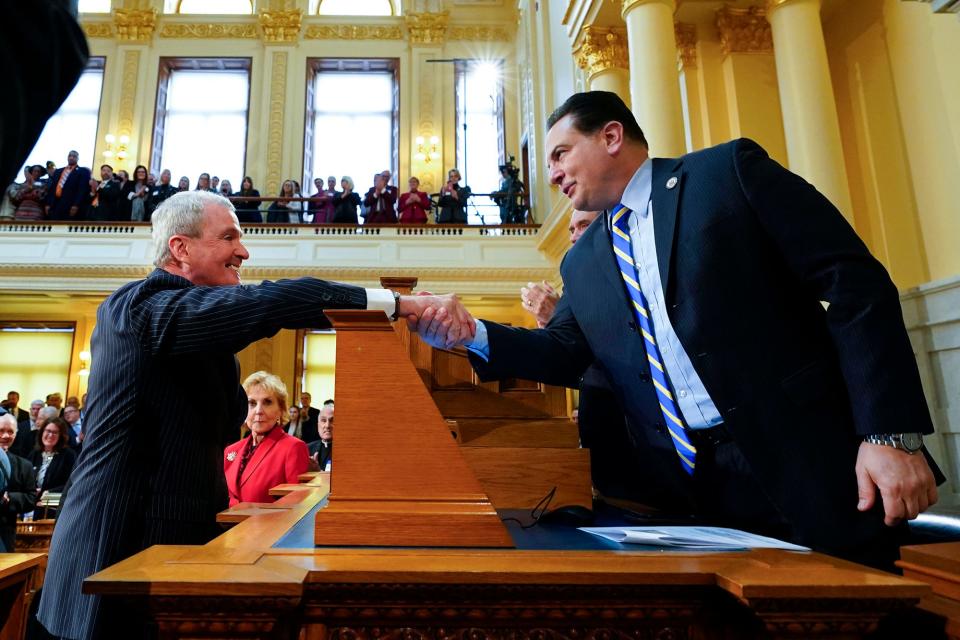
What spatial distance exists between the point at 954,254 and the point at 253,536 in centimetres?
460

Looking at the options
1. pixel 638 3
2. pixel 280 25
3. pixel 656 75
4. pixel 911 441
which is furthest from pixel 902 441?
pixel 280 25

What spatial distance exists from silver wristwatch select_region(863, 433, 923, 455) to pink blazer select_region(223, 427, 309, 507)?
246 centimetres

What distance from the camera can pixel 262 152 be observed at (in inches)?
517

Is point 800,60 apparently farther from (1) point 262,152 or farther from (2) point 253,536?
(1) point 262,152

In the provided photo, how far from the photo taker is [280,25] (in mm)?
13680

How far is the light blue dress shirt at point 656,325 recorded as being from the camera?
51.5 inches

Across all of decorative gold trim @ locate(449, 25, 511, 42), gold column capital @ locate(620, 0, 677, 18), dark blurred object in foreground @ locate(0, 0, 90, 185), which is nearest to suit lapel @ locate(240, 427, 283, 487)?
dark blurred object in foreground @ locate(0, 0, 90, 185)

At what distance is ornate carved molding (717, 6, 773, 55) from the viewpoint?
5.64 m

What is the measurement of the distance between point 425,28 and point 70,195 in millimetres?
7680

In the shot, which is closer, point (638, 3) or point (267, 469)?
point (267, 469)

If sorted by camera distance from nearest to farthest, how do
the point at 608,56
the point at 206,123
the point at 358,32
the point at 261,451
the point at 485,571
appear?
the point at 485,571, the point at 261,451, the point at 608,56, the point at 206,123, the point at 358,32

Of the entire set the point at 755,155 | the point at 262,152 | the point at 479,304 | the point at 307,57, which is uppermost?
the point at 307,57

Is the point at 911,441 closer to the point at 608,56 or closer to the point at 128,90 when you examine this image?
the point at 608,56

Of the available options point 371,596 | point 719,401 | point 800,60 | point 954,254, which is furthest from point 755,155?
point 800,60
